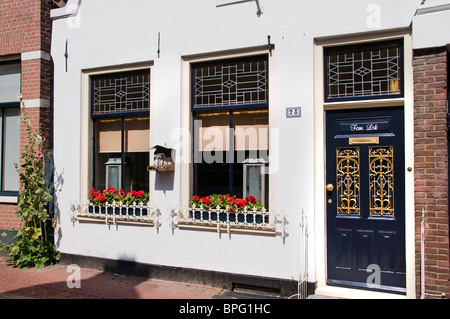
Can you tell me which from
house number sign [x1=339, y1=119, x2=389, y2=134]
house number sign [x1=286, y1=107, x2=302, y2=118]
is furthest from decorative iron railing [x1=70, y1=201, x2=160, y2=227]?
house number sign [x1=339, y1=119, x2=389, y2=134]

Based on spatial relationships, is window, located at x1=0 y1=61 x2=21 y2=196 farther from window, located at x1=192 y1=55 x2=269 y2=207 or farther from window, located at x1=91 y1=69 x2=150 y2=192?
window, located at x1=192 y1=55 x2=269 y2=207

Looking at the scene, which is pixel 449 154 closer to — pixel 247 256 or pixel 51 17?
pixel 247 256

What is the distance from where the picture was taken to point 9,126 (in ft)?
25.6

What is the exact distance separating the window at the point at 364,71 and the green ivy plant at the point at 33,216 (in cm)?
495

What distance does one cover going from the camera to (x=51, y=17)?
7.06 m

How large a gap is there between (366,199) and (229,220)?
1871 mm

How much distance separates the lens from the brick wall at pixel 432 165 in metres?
4.50

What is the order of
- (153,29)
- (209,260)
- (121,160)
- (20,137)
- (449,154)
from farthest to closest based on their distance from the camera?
1. (20,137)
2. (121,160)
3. (153,29)
4. (209,260)
5. (449,154)

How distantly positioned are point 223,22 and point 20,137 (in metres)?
4.46

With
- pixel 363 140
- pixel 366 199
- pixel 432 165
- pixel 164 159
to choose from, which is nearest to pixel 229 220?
pixel 164 159

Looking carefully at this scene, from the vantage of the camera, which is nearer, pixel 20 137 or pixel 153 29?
pixel 153 29

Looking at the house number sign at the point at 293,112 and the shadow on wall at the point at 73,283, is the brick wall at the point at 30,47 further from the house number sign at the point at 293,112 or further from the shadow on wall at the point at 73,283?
the house number sign at the point at 293,112

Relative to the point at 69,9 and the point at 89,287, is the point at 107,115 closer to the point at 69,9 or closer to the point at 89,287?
the point at 69,9
